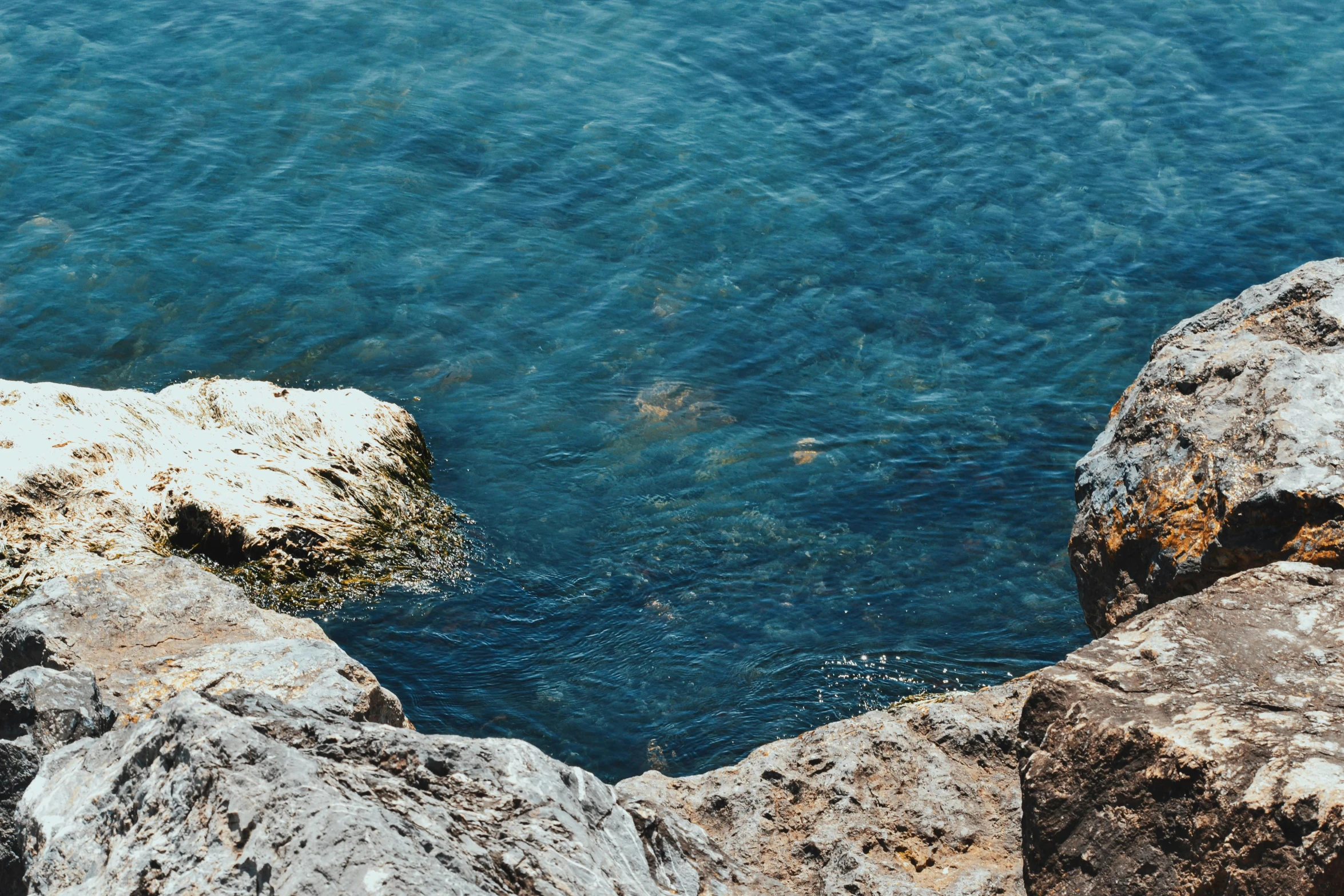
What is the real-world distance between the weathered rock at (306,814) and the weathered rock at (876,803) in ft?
3.14

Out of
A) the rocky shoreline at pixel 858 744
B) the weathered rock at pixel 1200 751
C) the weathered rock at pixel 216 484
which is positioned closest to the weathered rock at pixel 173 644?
the rocky shoreline at pixel 858 744

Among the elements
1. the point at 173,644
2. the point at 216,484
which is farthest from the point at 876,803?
the point at 216,484

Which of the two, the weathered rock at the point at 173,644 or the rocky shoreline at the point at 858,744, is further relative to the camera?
Result: the weathered rock at the point at 173,644

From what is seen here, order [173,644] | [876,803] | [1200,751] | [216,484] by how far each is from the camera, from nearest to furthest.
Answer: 1. [1200,751]
2. [876,803]
3. [173,644]
4. [216,484]

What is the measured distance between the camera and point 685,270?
58.0 feet

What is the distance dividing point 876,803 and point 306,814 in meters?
3.76

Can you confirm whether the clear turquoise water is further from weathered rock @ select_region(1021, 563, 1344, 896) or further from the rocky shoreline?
weathered rock @ select_region(1021, 563, 1344, 896)

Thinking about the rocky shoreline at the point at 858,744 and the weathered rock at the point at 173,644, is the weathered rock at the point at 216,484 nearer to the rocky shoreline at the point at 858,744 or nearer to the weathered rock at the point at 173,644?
the rocky shoreline at the point at 858,744

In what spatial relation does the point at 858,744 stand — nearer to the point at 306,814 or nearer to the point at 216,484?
the point at 306,814

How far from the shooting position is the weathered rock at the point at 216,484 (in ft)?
36.1

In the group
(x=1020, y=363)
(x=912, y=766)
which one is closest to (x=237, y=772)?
(x=912, y=766)

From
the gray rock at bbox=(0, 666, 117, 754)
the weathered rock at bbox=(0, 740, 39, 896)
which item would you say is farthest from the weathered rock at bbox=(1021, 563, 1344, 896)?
the gray rock at bbox=(0, 666, 117, 754)

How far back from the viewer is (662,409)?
1495 centimetres

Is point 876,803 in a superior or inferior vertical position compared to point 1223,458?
inferior
